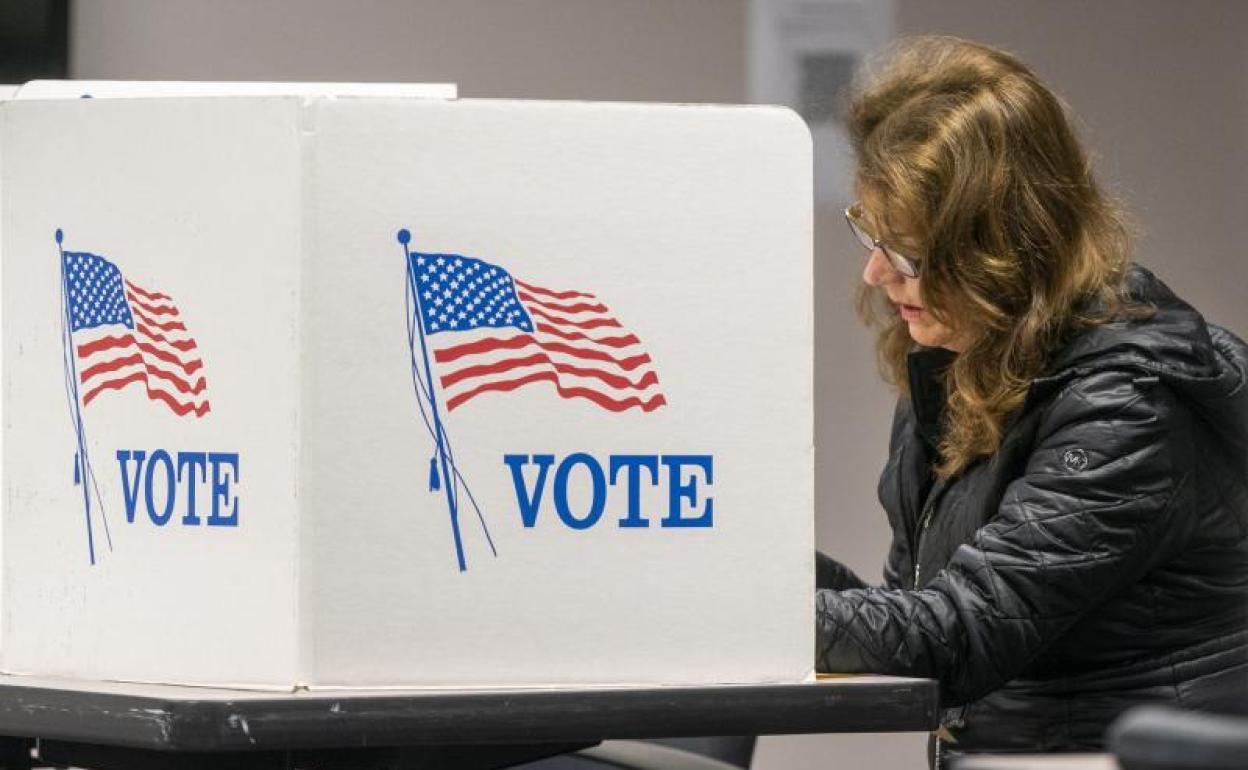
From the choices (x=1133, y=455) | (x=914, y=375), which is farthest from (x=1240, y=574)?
(x=914, y=375)

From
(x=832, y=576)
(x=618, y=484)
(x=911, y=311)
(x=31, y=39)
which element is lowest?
(x=832, y=576)

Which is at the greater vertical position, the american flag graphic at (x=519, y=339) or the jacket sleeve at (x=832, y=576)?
the american flag graphic at (x=519, y=339)

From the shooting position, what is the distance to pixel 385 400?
1.03 meters

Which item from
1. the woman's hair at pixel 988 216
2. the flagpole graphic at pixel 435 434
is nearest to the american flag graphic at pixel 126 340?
the flagpole graphic at pixel 435 434

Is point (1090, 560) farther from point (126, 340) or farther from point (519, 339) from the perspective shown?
point (126, 340)

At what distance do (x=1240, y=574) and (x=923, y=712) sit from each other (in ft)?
2.01

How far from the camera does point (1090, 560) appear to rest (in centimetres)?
141

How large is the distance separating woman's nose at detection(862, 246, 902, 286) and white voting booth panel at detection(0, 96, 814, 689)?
1.61 ft

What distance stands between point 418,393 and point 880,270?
2.19 ft

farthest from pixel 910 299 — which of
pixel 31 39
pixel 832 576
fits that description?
pixel 31 39

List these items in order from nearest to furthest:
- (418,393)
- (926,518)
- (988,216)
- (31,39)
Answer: (418,393)
(988,216)
(926,518)
(31,39)

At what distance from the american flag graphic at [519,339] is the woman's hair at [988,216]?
55cm

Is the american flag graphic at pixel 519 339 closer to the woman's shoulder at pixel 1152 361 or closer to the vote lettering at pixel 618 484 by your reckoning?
the vote lettering at pixel 618 484

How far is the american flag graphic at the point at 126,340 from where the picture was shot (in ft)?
3.51
